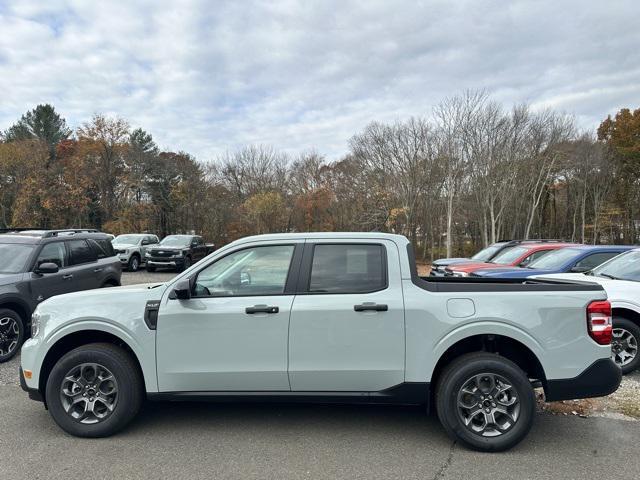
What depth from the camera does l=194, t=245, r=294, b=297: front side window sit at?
3.87 metres

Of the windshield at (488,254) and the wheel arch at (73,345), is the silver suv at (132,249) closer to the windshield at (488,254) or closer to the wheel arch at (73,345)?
the windshield at (488,254)

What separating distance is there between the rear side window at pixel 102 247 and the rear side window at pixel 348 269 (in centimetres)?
619

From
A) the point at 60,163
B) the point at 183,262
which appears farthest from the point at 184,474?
the point at 60,163

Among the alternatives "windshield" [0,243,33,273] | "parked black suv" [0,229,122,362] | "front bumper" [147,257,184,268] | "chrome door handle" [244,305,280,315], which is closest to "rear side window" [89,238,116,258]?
"parked black suv" [0,229,122,362]

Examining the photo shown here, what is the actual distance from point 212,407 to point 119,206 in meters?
32.4

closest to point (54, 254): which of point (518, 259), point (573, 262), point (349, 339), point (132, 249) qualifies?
point (349, 339)

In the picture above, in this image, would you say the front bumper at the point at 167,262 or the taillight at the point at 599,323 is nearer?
the taillight at the point at 599,323

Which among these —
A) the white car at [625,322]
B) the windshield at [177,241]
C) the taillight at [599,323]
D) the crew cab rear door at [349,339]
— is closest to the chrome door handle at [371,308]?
the crew cab rear door at [349,339]

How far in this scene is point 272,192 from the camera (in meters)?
38.0

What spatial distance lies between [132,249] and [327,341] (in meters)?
17.9

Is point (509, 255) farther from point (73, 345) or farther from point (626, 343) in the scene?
point (73, 345)

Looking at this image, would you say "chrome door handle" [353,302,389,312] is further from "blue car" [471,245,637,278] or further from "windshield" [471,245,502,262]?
"windshield" [471,245,502,262]

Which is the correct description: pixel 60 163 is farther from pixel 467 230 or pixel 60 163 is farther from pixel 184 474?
pixel 184 474

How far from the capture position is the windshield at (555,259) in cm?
828
